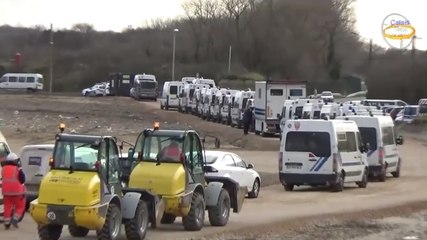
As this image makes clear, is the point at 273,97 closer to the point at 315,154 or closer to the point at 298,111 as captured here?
the point at 298,111

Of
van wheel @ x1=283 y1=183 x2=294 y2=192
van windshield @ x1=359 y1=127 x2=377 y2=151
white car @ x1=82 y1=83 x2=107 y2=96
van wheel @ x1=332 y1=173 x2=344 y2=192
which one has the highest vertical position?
white car @ x1=82 y1=83 x2=107 y2=96

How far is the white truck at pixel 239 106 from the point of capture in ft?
194

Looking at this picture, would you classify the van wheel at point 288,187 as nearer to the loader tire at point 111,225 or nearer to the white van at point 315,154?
the white van at point 315,154

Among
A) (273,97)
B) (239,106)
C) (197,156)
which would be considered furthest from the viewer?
(239,106)

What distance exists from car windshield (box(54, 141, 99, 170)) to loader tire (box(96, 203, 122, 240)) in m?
0.78

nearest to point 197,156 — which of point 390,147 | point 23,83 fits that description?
point 390,147

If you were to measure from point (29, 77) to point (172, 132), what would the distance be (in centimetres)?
10114

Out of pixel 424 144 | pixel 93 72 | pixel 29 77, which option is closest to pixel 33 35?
pixel 93 72

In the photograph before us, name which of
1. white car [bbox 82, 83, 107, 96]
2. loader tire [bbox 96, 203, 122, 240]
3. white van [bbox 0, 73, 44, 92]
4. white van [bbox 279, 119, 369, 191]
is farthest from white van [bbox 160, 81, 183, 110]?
loader tire [bbox 96, 203, 122, 240]

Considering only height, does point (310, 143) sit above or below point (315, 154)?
above

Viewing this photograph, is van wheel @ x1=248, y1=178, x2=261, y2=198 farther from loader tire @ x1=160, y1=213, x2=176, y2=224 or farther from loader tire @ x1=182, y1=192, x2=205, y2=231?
loader tire @ x1=182, y1=192, x2=205, y2=231

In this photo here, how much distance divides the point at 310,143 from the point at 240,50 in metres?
86.4

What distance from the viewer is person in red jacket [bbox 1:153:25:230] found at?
17.4m

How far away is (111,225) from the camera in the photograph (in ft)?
50.5
